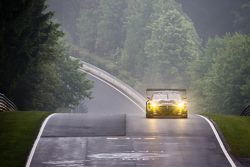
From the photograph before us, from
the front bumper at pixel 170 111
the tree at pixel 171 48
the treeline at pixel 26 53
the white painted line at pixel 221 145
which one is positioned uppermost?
the tree at pixel 171 48

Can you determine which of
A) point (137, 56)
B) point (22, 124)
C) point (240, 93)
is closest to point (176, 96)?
point (22, 124)

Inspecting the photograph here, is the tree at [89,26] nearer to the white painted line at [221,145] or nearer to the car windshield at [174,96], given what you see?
the car windshield at [174,96]

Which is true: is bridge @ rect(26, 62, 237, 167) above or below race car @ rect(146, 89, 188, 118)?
below

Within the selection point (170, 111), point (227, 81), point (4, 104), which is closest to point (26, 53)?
point (4, 104)

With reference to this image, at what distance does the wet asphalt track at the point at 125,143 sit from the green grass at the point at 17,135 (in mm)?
479

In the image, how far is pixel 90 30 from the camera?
426ft

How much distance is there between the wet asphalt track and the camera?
2665cm

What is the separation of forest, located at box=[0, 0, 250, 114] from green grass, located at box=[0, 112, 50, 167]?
480 centimetres

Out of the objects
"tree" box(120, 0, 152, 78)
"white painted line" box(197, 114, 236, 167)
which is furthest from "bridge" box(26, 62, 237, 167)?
"tree" box(120, 0, 152, 78)

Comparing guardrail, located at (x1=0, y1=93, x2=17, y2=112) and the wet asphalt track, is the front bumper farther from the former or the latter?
guardrail, located at (x1=0, y1=93, x2=17, y2=112)

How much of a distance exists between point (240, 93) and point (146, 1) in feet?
100

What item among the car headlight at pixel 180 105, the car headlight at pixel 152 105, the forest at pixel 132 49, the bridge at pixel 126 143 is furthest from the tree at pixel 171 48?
the bridge at pixel 126 143

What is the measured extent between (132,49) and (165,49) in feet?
36.9

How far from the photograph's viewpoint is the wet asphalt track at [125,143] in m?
26.7
